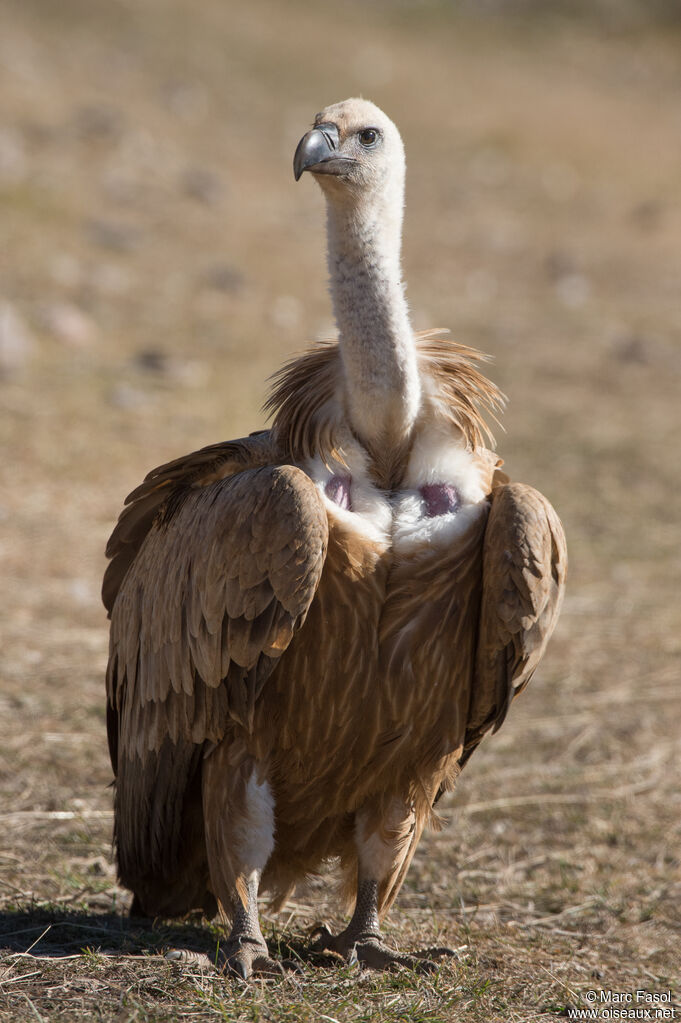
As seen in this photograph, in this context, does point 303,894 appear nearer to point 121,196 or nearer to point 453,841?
point 453,841

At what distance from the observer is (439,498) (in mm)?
3678

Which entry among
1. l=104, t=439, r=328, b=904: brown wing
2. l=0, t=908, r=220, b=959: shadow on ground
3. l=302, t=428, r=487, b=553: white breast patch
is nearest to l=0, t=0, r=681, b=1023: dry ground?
l=0, t=908, r=220, b=959: shadow on ground

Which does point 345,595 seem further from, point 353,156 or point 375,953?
point 353,156

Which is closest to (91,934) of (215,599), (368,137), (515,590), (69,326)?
(215,599)

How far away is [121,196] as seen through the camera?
14.1m

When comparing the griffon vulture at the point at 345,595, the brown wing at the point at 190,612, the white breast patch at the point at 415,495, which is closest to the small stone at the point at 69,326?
the brown wing at the point at 190,612

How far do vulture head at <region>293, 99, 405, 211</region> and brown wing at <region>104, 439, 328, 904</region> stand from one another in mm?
805

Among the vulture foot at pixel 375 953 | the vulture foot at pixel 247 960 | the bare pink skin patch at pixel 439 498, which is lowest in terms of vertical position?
the vulture foot at pixel 375 953

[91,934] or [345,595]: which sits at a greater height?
[345,595]

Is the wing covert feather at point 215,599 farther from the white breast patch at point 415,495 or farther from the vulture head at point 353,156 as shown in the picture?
the vulture head at point 353,156

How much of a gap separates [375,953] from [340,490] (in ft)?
4.55

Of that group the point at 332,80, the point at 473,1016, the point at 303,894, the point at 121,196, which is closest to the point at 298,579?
the point at 473,1016

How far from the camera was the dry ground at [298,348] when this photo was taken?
13.5ft

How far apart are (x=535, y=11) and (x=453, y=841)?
2848cm
